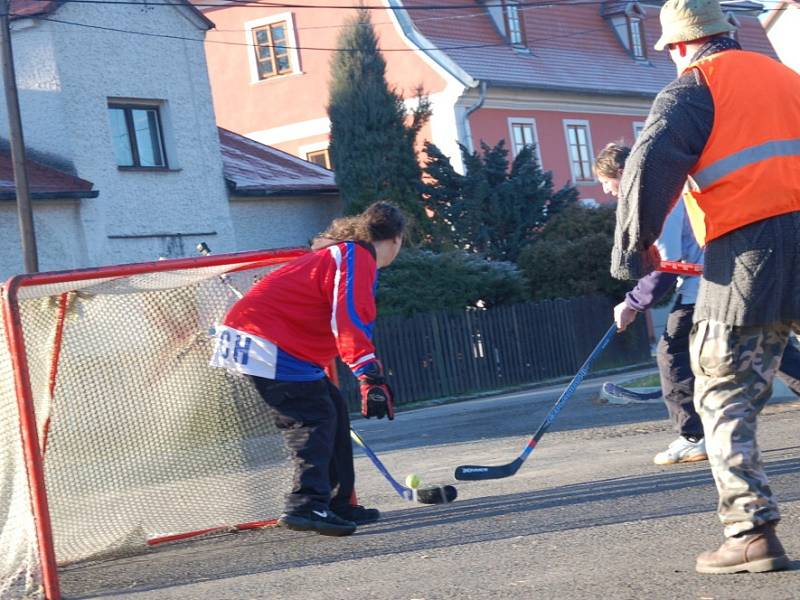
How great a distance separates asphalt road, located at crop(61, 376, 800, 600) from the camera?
4.91 metres

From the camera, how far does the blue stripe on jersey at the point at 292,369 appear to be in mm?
6578

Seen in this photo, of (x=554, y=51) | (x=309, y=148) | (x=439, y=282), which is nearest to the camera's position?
(x=439, y=282)

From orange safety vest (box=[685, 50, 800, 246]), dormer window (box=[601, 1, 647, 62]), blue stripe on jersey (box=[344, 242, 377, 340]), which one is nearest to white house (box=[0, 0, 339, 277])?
dormer window (box=[601, 1, 647, 62])

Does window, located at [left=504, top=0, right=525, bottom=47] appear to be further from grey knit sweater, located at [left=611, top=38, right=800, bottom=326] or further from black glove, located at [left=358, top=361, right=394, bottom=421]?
grey knit sweater, located at [left=611, top=38, right=800, bottom=326]

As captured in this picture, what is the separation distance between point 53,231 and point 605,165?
1642 centimetres

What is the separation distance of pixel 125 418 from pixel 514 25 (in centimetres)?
2877

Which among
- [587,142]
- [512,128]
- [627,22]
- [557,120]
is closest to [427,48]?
[512,128]

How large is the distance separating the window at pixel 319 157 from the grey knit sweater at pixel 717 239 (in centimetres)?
2875

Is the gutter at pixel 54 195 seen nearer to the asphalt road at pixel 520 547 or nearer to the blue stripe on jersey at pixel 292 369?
the asphalt road at pixel 520 547

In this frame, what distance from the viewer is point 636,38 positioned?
38062 millimetres

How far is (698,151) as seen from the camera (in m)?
4.52

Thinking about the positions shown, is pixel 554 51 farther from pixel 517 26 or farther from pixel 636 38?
pixel 636 38

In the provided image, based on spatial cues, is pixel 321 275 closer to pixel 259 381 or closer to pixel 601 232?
pixel 259 381

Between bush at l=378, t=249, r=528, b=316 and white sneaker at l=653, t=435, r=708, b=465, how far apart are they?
14627mm
